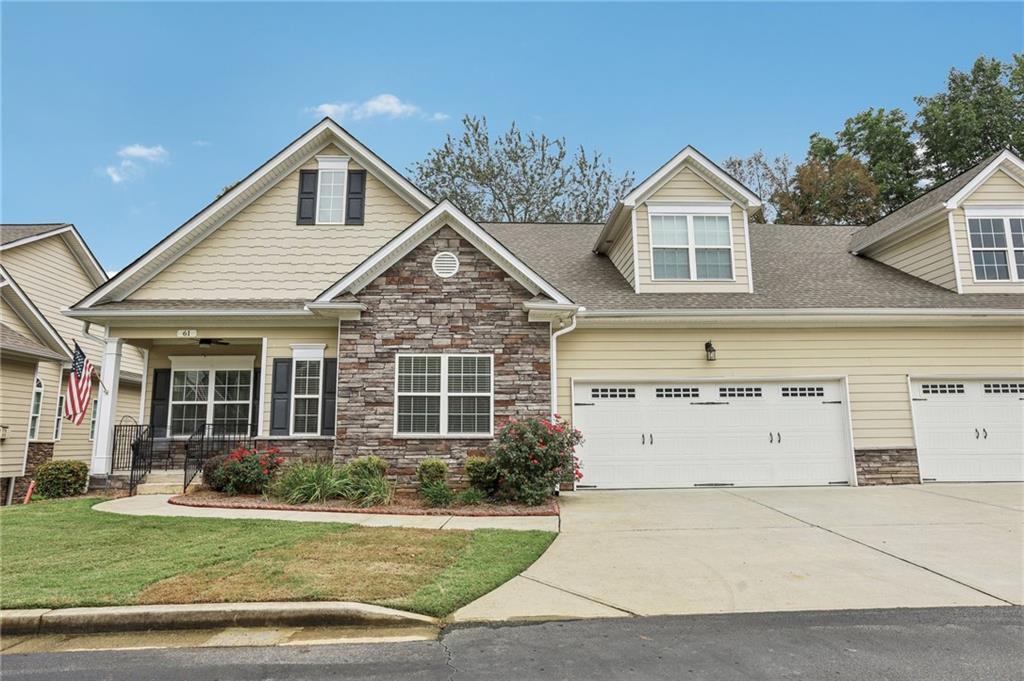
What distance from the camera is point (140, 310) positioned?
467 inches

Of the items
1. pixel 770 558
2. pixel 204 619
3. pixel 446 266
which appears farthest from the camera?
pixel 446 266

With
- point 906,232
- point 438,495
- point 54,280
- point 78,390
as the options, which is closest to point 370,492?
point 438,495

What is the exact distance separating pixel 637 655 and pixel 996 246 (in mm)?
14039

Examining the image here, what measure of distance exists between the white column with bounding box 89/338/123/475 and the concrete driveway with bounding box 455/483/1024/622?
9.42 m

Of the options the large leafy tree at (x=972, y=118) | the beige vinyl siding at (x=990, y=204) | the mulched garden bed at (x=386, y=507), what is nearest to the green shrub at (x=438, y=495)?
the mulched garden bed at (x=386, y=507)

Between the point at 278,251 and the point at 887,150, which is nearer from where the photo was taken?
the point at 278,251

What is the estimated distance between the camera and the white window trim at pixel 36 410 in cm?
1471

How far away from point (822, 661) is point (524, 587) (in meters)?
2.37

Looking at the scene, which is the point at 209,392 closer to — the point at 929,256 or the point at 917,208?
the point at 929,256

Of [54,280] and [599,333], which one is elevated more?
[54,280]

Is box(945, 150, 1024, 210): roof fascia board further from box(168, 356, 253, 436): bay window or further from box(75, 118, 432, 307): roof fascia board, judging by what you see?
box(168, 356, 253, 436): bay window

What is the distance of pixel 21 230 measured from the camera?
17.9 m

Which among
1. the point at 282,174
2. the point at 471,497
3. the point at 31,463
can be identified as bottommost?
the point at 471,497

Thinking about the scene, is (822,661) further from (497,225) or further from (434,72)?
(434,72)
